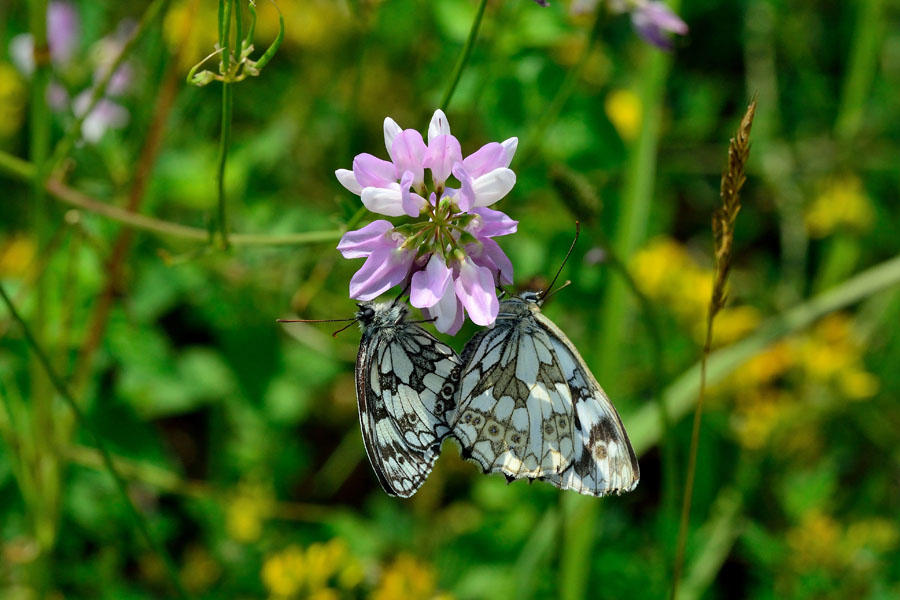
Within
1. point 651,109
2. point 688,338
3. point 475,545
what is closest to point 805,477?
point 688,338

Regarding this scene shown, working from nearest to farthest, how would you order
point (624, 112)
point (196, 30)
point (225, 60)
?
1. point (225, 60)
2. point (196, 30)
3. point (624, 112)

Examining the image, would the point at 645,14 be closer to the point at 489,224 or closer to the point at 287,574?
the point at 489,224

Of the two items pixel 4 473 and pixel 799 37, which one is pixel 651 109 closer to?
pixel 799 37

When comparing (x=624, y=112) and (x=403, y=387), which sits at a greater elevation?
(x=624, y=112)

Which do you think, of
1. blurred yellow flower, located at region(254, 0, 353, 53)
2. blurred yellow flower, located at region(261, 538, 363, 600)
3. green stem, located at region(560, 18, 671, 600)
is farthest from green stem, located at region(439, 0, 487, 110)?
blurred yellow flower, located at region(254, 0, 353, 53)

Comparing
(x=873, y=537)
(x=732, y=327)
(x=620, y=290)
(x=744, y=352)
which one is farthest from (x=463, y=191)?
(x=732, y=327)

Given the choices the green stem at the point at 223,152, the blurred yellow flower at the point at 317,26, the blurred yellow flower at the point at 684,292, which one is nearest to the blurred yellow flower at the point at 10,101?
the blurred yellow flower at the point at 317,26
